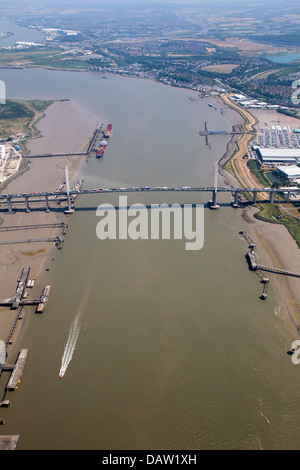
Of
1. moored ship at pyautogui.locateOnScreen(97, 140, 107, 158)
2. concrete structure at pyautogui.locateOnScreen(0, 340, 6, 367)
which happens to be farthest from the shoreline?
moored ship at pyautogui.locateOnScreen(97, 140, 107, 158)

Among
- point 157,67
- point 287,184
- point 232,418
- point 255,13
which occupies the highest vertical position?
point 255,13

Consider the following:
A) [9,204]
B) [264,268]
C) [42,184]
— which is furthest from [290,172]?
[9,204]

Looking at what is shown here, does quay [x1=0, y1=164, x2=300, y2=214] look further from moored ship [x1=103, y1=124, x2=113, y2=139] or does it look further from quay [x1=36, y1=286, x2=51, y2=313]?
moored ship [x1=103, y1=124, x2=113, y2=139]

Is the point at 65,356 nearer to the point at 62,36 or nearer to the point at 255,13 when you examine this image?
the point at 62,36

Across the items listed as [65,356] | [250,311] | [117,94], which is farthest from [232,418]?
[117,94]

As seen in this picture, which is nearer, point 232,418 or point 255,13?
point 232,418

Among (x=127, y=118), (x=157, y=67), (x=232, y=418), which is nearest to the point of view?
(x=232, y=418)
